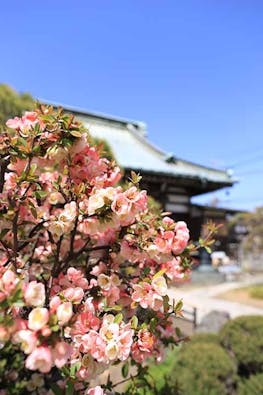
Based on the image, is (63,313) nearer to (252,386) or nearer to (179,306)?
(179,306)

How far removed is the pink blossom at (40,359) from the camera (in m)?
0.76

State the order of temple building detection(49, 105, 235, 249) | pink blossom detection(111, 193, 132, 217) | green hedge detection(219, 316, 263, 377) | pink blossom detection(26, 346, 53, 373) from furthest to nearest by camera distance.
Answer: temple building detection(49, 105, 235, 249) < green hedge detection(219, 316, 263, 377) < pink blossom detection(111, 193, 132, 217) < pink blossom detection(26, 346, 53, 373)

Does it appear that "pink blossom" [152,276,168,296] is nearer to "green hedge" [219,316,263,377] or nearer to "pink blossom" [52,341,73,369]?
"pink blossom" [52,341,73,369]

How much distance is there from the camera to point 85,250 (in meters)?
1.50

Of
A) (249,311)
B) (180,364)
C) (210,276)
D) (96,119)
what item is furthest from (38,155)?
(210,276)

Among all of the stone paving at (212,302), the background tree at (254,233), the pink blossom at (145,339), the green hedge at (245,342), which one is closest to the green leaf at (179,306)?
the pink blossom at (145,339)

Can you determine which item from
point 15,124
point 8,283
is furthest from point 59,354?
point 15,124

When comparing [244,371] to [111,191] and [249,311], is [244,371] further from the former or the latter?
[249,311]

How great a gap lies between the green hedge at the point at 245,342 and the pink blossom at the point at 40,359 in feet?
9.69

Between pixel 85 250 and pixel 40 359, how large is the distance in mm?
752

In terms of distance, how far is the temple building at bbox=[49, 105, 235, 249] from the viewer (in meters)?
10.2

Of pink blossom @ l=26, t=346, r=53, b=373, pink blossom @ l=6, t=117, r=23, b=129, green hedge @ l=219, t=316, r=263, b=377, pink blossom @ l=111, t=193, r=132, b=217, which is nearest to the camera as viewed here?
pink blossom @ l=26, t=346, r=53, b=373

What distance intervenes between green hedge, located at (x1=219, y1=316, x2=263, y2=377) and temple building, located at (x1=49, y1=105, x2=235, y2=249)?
602 cm

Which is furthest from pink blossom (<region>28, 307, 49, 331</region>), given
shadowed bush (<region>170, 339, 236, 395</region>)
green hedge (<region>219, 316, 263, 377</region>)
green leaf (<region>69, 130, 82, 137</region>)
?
green hedge (<region>219, 316, 263, 377</region>)
